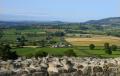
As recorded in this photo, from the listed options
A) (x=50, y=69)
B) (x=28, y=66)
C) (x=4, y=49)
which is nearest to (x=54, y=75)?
(x=50, y=69)

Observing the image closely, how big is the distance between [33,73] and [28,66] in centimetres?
185

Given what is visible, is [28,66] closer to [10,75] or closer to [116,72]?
[10,75]

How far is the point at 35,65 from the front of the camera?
23875 millimetres

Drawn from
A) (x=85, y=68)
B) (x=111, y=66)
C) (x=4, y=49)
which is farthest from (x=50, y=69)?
(x=4, y=49)

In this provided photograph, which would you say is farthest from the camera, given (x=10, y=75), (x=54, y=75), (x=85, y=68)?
(x=85, y=68)

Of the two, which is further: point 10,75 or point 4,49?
point 4,49

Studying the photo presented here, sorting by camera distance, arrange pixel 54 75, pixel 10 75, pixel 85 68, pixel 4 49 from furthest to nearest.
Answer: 1. pixel 4 49
2. pixel 85 68
3. pixel 54 75
4. pixel 10 75

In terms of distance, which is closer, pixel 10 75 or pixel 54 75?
pixel 10 75

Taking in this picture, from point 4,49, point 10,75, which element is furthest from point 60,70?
point 4,49

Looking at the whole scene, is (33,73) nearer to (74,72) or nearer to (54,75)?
(54,75)

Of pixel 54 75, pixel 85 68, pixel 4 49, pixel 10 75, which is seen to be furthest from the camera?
pixel 4 49

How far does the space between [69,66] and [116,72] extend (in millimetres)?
3915

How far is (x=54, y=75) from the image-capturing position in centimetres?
2298

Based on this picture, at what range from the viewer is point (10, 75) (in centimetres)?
2156
